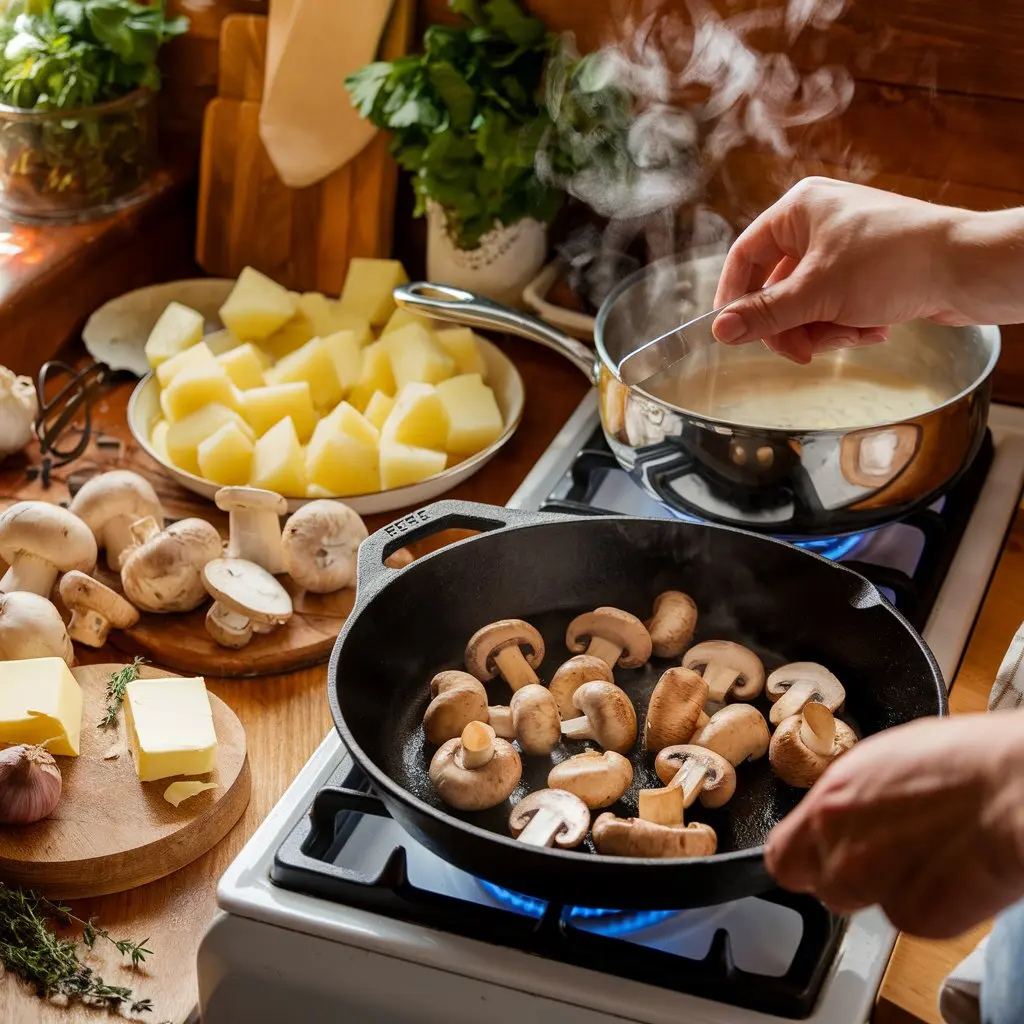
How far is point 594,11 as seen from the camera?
139 centimetres

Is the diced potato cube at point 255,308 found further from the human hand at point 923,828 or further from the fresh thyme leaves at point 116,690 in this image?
the human hand at point 923,828

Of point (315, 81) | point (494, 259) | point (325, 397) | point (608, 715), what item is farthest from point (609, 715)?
point (315, 81)

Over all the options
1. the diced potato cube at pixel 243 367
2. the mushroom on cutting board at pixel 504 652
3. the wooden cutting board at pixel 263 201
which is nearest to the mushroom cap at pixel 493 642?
the mushroom on cutting board at pixel 504 652

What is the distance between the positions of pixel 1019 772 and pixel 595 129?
3.22ft

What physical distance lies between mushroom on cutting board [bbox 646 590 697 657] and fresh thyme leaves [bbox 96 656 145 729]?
0.43 m

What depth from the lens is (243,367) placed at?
1.38 meters

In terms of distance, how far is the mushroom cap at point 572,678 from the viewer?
938 millimetres

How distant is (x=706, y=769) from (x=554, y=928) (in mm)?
154

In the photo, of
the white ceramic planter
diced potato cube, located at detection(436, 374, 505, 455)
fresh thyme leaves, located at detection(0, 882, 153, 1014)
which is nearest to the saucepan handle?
diced potato cube, located at detection(436, 374, 505, 455)

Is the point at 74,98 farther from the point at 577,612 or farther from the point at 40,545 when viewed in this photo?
the point at 577,612

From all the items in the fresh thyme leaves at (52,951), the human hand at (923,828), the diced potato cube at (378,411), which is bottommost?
the fresh thyme leaves at (52,951)

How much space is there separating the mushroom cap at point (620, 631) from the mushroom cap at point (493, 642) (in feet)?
0.13

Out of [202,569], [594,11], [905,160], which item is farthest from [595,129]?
[202,569]

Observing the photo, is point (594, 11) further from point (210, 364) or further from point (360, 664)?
point (360, 664)
